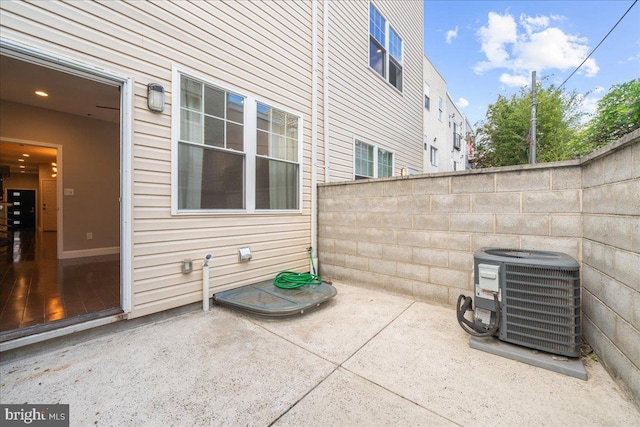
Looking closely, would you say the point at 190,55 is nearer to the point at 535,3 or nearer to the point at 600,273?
the point at 600,273

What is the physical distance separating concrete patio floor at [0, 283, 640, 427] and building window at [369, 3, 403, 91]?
6404 mm

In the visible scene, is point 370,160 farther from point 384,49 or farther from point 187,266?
point 187,266

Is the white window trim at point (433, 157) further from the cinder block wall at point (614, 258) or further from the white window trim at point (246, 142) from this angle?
the cinder block wall at point (614, 258)

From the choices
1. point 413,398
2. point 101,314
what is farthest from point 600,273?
point 101,314

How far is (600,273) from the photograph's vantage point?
81.7 inches

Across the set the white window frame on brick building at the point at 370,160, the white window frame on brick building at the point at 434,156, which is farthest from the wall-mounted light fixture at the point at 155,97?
the white window frame on brick building at the point at 434,156

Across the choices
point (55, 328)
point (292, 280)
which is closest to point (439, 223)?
point (292, 280)

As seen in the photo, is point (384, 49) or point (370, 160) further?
point (384, 49)

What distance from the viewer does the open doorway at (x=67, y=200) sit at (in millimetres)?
2779

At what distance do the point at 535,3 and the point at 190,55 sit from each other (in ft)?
32.0

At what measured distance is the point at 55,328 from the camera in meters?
2.20

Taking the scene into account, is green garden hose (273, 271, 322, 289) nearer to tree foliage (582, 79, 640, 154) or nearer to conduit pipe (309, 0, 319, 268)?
conduit pipe (309, 0, 319, 268)

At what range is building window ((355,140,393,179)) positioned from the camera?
605 centimetres

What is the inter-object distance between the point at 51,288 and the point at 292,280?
A: 3.10 metres
